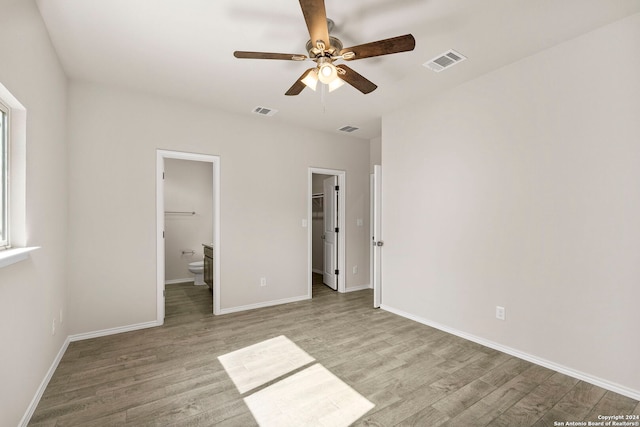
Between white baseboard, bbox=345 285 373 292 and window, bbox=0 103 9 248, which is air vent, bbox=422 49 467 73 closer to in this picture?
window, bbox=0 103 9 248

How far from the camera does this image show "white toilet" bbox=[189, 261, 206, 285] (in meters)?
5.39

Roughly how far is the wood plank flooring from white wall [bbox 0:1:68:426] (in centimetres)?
35

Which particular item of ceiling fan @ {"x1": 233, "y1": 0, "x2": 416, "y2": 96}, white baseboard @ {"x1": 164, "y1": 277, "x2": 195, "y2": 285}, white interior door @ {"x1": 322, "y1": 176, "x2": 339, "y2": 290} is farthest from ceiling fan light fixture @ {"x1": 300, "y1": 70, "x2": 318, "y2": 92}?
white baseboard @ {"x1": 164, "y1": 277, "x2": 195, "y2": 285}

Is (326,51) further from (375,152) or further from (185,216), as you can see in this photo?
(185,216)

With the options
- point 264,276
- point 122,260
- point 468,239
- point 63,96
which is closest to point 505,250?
point 468,239

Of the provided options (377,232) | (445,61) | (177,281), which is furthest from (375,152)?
(177,281)

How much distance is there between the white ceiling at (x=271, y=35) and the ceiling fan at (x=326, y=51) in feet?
1.02

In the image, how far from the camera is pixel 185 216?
19.2 feet

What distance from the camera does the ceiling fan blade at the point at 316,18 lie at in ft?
5.23

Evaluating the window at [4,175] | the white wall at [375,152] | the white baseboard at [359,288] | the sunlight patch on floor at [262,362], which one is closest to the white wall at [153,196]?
the white wall at [375,152]

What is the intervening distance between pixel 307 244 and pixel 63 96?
11.2 feet

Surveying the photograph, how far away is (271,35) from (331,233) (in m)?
3.55

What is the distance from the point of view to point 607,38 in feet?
7.41

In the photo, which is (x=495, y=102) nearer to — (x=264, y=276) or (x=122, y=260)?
(x=264, y=276)
